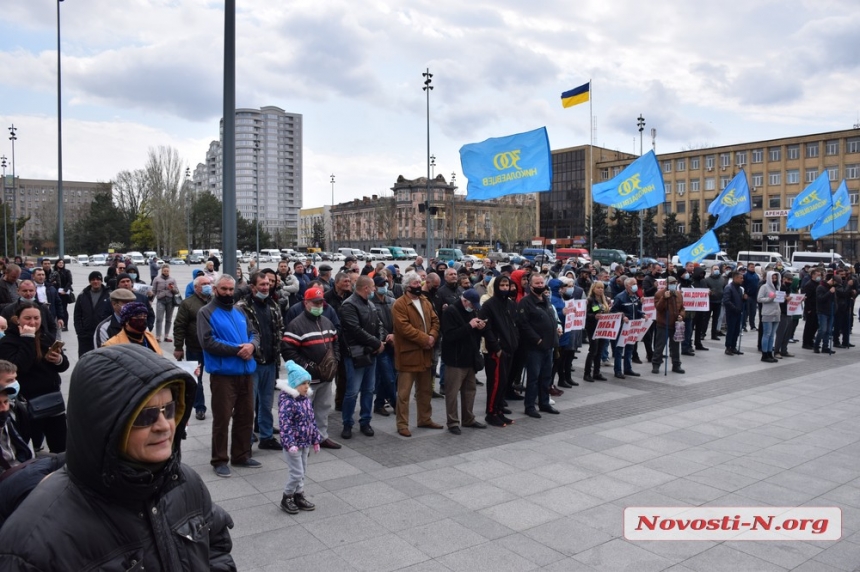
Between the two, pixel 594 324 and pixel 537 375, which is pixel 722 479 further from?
pixel 594 324

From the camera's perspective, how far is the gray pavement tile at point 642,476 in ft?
21.3

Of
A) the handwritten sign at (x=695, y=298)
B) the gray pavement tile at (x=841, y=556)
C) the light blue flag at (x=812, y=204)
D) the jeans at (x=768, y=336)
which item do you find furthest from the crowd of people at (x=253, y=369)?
the light blue flag at (x=812, y=204)

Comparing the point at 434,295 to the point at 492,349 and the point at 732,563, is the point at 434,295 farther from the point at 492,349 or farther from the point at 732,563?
the point at 732,563

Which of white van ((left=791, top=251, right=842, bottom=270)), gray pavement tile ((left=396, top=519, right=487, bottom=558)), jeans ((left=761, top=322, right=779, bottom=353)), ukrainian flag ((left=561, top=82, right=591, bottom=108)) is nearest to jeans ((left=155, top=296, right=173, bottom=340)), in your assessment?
gray pavement tile ((left=396, top=519, right=487, bottom=558))

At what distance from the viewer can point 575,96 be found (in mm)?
20656

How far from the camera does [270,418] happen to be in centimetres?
755

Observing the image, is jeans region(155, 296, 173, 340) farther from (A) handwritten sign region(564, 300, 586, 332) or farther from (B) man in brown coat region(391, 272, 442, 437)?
(A) handwritten sign region(564, 300, 586, 332)

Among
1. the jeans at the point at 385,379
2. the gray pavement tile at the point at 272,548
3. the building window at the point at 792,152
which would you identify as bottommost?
the gray pavement tile at the point at 272,548

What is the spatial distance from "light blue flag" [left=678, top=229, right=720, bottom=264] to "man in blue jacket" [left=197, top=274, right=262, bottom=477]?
1524cm

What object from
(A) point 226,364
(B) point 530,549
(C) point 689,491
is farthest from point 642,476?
(A) point 226,364

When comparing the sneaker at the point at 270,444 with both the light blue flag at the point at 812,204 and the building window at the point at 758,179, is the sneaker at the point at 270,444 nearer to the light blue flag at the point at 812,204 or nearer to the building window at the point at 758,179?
the light blue flag at the point at 812,204

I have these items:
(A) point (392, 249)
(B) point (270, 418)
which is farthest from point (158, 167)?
(B) point (270, 418)

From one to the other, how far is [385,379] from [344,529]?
409 centimetres

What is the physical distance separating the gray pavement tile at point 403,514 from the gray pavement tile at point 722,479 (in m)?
2.85
